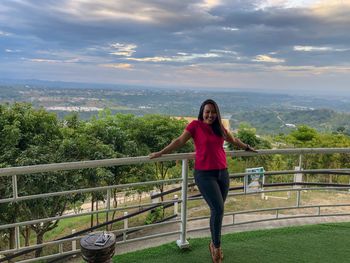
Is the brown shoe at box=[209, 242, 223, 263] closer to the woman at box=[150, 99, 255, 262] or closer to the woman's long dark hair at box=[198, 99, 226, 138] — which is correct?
the woman at box=[150, 99, 255, 262]

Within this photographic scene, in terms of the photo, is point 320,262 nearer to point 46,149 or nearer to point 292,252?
point 292,252

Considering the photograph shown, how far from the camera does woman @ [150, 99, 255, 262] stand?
249 cm

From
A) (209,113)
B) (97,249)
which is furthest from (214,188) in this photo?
(97,249)

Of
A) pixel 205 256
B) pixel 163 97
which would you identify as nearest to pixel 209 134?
pixel 205 256

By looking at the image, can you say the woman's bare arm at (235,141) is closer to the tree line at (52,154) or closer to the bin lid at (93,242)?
the bin lid at (93,242)

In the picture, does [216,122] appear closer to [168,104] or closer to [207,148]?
[207,148]

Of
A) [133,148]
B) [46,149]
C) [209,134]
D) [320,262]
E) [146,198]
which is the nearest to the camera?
[209,134]

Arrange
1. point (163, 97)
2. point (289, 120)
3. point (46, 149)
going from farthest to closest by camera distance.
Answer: point (289, 120)
point (163, 97)
point (46, 149)

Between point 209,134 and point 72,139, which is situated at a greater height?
point 209,134

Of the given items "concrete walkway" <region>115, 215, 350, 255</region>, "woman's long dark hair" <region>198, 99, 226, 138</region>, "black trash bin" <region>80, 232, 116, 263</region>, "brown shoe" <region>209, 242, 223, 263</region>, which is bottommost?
"concrete walkway" <region>115, 215, 350, 255</region>

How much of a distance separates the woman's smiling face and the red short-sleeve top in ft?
0.15

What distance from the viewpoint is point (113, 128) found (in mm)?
11234

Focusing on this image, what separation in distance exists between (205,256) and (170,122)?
1198 cm

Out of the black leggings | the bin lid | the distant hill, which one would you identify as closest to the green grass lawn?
the black leggings
